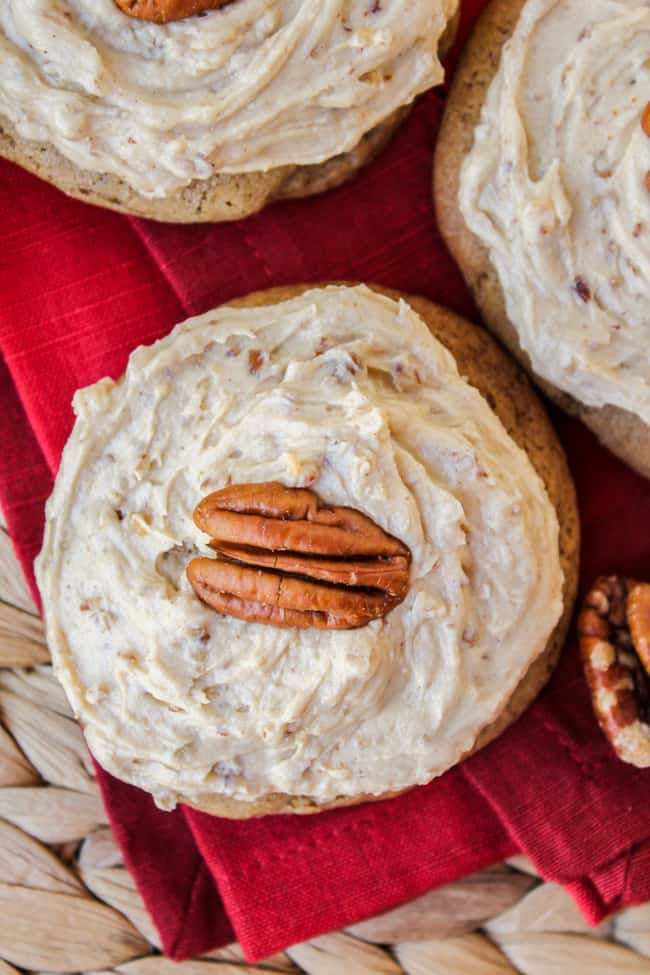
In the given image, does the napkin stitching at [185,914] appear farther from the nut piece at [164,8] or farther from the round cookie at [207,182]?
the nut piece at [164,8]

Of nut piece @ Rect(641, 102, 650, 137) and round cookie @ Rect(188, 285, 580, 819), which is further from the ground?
nut piece @ Rect(641, 102, 650, 137)

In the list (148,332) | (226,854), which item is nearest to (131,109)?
(148,332)

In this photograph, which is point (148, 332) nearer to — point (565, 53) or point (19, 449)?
point (19, 449)

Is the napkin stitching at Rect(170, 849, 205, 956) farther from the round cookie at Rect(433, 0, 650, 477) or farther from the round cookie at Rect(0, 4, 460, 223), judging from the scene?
the round cookie at Rect(0, 4, 460, 223)

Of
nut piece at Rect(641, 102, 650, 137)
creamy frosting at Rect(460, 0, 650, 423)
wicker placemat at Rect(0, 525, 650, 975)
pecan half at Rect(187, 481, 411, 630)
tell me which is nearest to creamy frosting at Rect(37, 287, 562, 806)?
pecan half at Rect(187, 481, 411, 630)

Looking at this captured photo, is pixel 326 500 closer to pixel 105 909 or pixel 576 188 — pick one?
pixel 576 188

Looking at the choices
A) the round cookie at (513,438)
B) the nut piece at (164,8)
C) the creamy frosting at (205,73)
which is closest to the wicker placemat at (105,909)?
the round cookie at (513,438)
